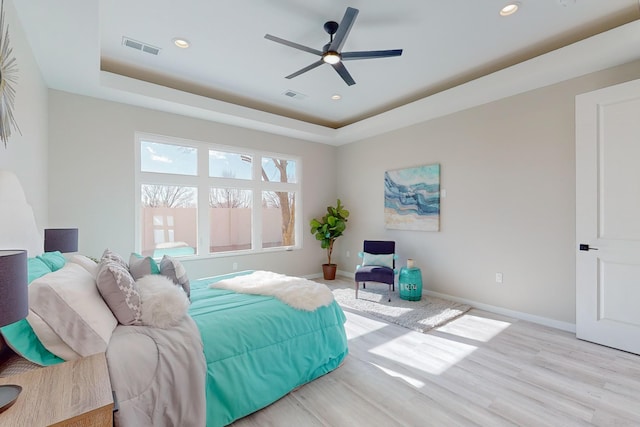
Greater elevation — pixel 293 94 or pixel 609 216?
pixel 293 94

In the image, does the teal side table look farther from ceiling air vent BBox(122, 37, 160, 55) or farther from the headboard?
ceiling air vent BBox(122, 37, 160, 55)

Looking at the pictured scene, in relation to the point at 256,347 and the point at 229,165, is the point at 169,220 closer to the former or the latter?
the point at 229,165

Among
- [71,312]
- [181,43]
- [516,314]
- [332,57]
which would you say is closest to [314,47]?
[332,57]

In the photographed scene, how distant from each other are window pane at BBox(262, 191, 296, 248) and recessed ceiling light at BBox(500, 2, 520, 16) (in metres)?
4.06

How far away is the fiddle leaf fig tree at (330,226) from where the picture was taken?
557 cm

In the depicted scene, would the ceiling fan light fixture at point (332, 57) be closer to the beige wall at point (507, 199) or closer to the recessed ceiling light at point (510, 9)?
the recessed ceiling light at point (510, 9)

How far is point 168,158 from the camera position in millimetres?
4293

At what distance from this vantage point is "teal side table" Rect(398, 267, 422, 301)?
418 cm

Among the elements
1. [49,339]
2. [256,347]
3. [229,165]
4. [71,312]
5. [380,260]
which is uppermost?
[229,165]

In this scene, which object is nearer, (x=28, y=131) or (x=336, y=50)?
(x=28, y=131)

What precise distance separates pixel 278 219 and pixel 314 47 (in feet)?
10.3

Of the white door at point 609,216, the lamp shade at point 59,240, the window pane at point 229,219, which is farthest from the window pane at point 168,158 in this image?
the white door at point 609,216

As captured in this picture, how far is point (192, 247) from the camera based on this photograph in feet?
14.7

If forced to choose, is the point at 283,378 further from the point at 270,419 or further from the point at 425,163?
the point at 425,163
